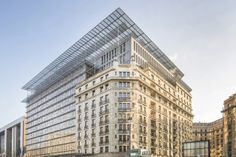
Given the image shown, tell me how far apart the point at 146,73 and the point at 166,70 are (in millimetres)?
23662

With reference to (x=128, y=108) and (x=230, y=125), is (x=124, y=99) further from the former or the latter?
(x=230, y=125)

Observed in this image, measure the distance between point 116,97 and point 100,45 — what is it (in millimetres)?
19357

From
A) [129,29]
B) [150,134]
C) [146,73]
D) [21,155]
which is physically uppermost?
[129,29]

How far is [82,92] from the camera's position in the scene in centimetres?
9888

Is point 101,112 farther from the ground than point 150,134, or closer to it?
farther from the ground

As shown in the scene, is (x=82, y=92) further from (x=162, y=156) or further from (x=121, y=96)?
(x=162, y=156)

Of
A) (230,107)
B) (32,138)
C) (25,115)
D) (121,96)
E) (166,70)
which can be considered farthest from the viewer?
(25,115)

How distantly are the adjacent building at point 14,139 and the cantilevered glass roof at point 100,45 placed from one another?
146 feet

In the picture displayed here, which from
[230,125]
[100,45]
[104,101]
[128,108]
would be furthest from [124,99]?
[230,125]

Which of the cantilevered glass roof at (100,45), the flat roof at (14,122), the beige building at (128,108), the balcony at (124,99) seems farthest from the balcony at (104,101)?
the flat roof at (14,122)

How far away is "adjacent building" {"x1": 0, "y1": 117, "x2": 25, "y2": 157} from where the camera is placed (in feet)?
541

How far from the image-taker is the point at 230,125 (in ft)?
458

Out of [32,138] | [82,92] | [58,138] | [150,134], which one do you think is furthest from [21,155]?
[150,134]

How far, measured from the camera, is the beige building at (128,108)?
277 ft
